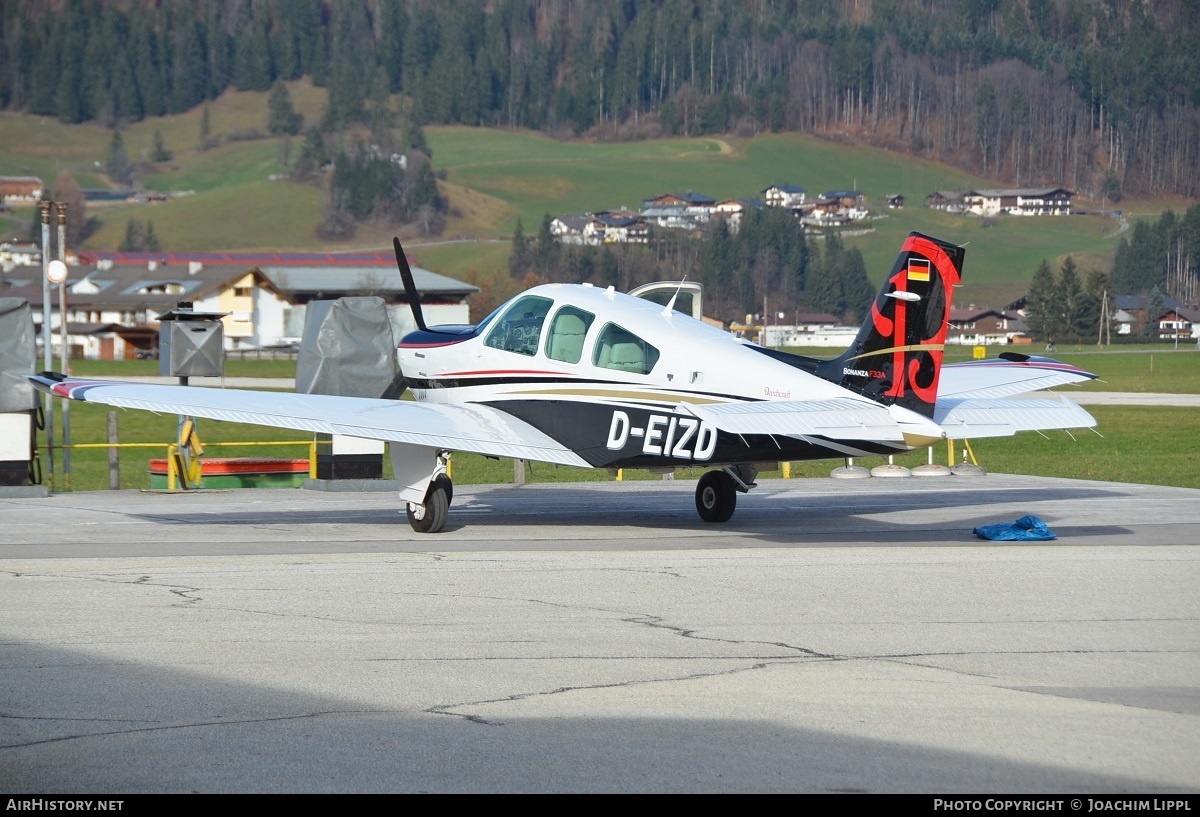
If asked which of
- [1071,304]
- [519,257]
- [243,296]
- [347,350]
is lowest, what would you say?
[347,350]

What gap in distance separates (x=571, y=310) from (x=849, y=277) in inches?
6607

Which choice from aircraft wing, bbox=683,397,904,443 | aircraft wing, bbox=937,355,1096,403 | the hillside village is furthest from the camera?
the hillside village

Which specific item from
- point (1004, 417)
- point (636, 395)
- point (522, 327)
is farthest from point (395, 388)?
point (1004, 417)

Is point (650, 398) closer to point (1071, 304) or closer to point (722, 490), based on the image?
point (722, 490)

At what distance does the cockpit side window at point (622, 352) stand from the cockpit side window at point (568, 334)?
261mm

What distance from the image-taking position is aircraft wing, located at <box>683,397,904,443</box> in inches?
526

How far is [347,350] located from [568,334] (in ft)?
24.9

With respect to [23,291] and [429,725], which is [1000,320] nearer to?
[23,291]

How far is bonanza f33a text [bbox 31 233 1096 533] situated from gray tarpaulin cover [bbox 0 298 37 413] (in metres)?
3.45

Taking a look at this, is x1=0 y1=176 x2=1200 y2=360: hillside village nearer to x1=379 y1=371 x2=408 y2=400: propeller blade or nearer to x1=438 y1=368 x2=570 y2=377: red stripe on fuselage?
x1=379 y1=371 x2=408 y2=400: propeller blade

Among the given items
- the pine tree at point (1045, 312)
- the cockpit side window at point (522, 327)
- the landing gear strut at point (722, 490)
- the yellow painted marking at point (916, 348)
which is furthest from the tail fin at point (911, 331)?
the pine tree at point (1045, 312)

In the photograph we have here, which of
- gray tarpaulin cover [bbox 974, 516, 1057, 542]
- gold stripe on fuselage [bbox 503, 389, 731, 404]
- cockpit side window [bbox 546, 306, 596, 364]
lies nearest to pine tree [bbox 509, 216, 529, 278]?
cockpit side window [bbox 546, 306, 596, 364]

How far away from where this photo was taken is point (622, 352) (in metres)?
15.8
